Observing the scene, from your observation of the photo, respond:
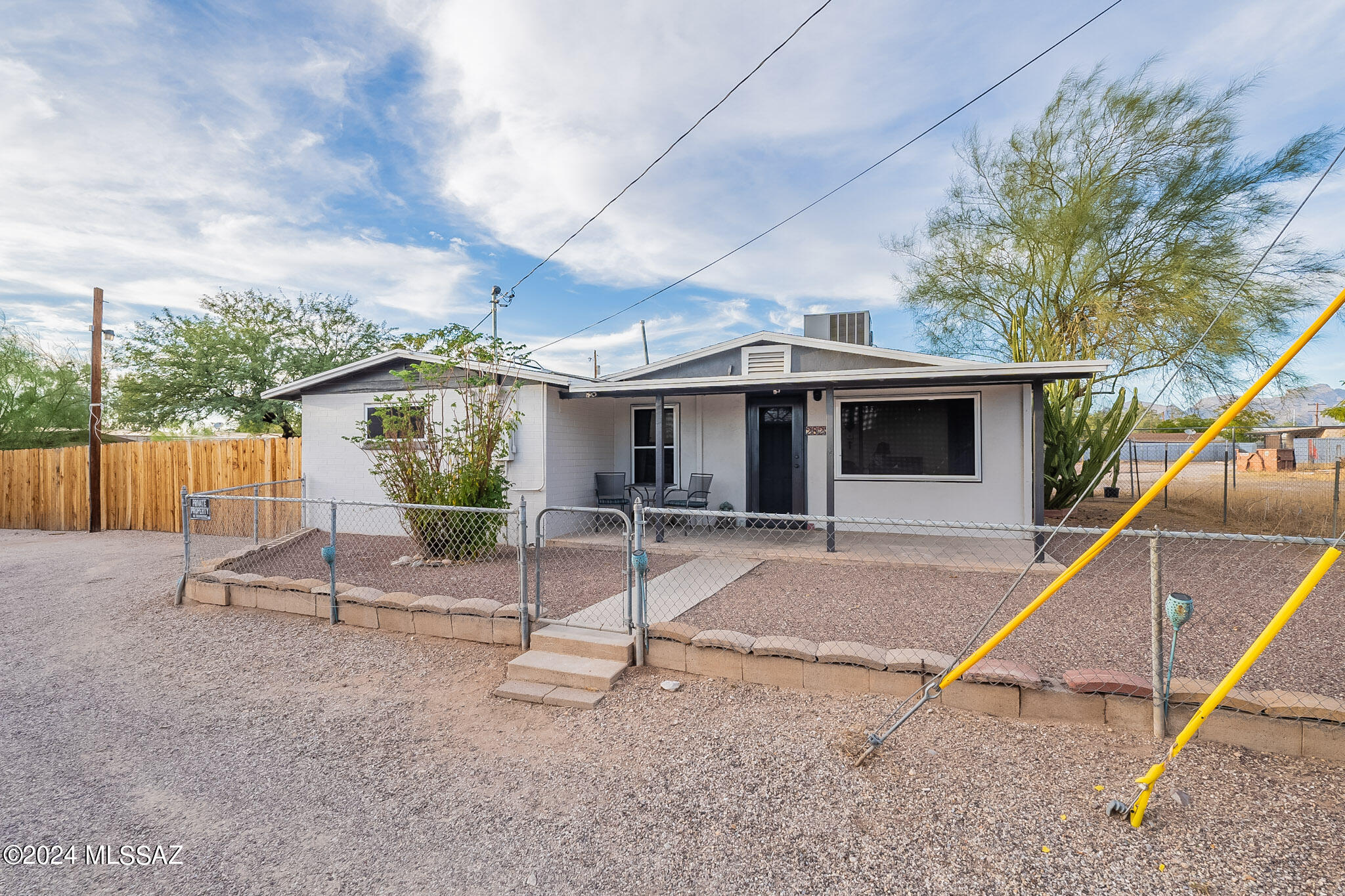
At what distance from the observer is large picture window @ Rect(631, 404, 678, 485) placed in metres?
11.0

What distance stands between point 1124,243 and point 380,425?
14933 mm

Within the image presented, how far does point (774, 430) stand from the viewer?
407 inches

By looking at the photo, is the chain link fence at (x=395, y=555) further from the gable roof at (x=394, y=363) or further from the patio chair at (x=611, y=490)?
the gable roof at (x=394, y=363)

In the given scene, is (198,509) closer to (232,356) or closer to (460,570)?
(460,570)

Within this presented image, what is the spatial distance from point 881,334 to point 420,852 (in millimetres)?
17145

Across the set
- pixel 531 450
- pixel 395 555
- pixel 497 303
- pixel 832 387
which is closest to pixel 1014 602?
pixel 832 387

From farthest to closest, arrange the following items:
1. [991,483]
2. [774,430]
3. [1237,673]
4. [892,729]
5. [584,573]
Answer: [774,430] → [991,483] → [584,573] → [892,729] → [1237,673]

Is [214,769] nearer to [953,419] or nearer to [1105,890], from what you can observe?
[1105,890]

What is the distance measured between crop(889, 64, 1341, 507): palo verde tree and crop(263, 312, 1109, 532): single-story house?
305cm

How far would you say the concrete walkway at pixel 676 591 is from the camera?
4.99 metres

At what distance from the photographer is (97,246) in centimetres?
1270

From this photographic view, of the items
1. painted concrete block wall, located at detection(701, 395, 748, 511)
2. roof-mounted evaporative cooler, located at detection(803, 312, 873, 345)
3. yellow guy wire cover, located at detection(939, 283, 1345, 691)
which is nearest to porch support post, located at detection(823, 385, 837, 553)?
painted concrete block wall, located at detection(701, 395, 748, 511)

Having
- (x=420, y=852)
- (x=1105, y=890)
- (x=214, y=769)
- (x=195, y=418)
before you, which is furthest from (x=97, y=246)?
(x=1105, y=890)

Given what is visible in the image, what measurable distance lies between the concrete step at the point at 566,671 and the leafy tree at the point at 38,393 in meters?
21.9
